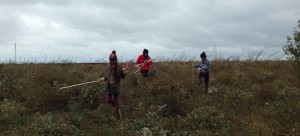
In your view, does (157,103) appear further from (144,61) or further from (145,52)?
(145,52)

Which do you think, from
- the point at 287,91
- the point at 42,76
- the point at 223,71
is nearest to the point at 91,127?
the point at 42,76

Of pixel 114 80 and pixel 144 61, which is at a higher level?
pixel 144 61

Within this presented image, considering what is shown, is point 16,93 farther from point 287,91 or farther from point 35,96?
point 287,91

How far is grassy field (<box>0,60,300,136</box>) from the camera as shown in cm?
1074

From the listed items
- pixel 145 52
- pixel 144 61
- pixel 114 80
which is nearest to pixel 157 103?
pixel 114 80

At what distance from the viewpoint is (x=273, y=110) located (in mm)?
11625

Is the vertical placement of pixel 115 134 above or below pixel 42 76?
below

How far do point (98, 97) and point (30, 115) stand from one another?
92.3 inches

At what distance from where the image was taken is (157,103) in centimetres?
1291

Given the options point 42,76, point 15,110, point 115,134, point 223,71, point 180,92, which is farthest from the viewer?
point 223,71

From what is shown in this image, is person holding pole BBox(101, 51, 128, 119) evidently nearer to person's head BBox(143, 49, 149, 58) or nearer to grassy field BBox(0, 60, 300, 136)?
grassy field BBox(0, 60, 300, 136)

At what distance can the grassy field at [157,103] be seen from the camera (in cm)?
1074

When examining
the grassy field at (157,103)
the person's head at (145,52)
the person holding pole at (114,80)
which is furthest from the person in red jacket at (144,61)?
the person holding pole at (114,80)

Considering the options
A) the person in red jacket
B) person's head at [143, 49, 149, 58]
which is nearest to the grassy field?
the person in red jacket
